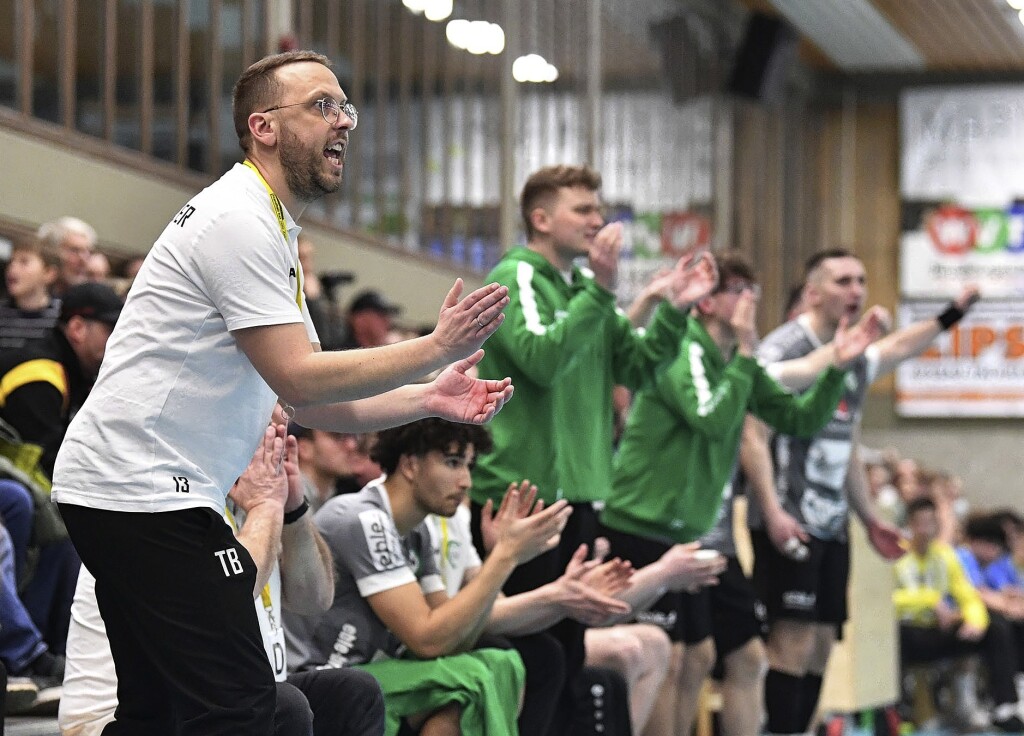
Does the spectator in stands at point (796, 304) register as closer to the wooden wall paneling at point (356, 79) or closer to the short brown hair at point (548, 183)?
the short brown hair at point (548, 183)

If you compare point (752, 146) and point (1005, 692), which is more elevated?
point (752, 146)

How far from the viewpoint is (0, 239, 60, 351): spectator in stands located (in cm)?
571

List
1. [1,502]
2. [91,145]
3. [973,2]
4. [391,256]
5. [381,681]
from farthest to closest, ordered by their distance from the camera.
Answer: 1. [973,2]
2. [391,256]
3. [91,145]
4. [1,502]
5. [381,681]

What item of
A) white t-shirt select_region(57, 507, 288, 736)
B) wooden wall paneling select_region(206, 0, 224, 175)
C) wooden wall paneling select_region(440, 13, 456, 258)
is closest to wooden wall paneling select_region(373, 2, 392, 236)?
wooden wall paneling select_region(440, 13, 456, 258)

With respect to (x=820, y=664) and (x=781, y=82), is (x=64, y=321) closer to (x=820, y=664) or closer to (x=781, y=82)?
(x=820, y=664)

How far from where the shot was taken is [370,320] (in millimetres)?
8312

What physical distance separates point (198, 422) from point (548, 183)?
261 centimetres

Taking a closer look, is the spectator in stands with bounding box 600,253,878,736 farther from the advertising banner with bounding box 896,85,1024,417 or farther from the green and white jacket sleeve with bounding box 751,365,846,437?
the advertising banner with bounding box 896,85,1024,417

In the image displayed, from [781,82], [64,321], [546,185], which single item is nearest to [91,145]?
[64,321]

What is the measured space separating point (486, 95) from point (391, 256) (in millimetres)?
2039

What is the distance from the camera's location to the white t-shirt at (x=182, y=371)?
2.73 meters

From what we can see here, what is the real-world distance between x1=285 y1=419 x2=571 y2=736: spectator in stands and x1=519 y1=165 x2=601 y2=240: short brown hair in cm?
112

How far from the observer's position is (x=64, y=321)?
5480mm

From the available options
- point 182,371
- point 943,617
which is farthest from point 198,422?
point 943,617
